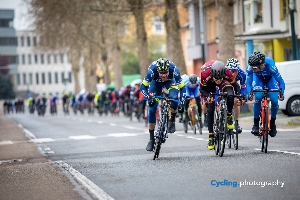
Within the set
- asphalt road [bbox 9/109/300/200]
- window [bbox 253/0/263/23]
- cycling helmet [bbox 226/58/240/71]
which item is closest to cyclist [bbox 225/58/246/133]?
cycling helmet [bbox 226/58/240/71]

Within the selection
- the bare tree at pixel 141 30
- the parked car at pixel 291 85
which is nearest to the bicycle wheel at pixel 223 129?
the parked car at pixel 291 85

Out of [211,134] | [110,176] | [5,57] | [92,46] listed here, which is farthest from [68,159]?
[5,57]

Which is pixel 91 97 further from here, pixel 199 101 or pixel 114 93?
pixel 199 101

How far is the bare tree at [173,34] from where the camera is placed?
158ft

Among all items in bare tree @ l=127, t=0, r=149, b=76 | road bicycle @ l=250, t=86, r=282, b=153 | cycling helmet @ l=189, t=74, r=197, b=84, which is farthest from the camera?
bare tree @ l=127, t=0, r=149, b=76

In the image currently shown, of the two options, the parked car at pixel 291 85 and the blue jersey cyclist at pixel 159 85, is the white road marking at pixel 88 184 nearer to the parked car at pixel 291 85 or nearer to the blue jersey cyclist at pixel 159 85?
the blue jersey cyclist at pixel 159 85

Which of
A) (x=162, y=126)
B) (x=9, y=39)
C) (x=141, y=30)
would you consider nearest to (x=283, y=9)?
(x=141, y=30)

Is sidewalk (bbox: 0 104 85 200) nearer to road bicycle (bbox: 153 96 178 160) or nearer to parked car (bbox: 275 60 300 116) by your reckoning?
road bicycle (bbox: 153 96 178 160)

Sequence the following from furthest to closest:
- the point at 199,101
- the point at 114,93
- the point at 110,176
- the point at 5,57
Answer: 1. the point at 5,57
2. the point at 114,93
3. the point at 199,101
4. the point at 110,176

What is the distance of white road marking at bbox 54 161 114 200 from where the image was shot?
11017 millimetres

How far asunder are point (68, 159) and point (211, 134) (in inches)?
120

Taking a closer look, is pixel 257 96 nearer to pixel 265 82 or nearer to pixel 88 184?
pixel 265 82

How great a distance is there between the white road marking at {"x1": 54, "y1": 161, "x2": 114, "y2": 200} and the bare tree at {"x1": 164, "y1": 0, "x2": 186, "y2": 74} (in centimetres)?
3219

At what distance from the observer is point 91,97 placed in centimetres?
6731
